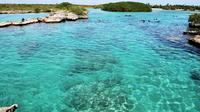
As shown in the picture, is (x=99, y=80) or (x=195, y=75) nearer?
(x=99, y=80)

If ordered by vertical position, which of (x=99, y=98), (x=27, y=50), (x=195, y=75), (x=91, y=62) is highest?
(x=27, y=50)

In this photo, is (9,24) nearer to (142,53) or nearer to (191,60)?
(142,53)

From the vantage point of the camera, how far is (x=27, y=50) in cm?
2561

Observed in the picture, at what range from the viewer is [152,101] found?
12.9 m

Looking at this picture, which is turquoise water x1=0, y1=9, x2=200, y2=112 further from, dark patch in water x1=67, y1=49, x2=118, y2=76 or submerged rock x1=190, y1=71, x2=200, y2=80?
submerged rock x1=190, y1=71, x2=200, y2=80

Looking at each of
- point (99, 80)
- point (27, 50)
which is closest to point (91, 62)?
point (99, 80)

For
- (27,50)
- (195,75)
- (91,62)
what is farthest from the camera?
(27,50)

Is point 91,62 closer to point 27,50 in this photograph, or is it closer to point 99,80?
point 99,80

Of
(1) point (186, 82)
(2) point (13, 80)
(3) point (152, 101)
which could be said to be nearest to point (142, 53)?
(1) point (186, 82)

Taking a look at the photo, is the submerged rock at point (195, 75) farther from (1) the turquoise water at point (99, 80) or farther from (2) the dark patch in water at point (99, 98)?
(2) the dark patch in water at point (99, 98)

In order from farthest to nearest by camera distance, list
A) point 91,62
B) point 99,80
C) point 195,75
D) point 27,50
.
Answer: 1. point 27,50
2. point 91,62
3. point 195,75
4. point 99,80

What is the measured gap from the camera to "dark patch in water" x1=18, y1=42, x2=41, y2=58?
23.5m

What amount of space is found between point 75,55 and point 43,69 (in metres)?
6.17

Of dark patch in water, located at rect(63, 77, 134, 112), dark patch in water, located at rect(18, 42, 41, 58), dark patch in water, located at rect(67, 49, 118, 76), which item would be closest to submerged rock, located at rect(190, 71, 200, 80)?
dark patch in water, located at rect(63, 77, 134, 112)
